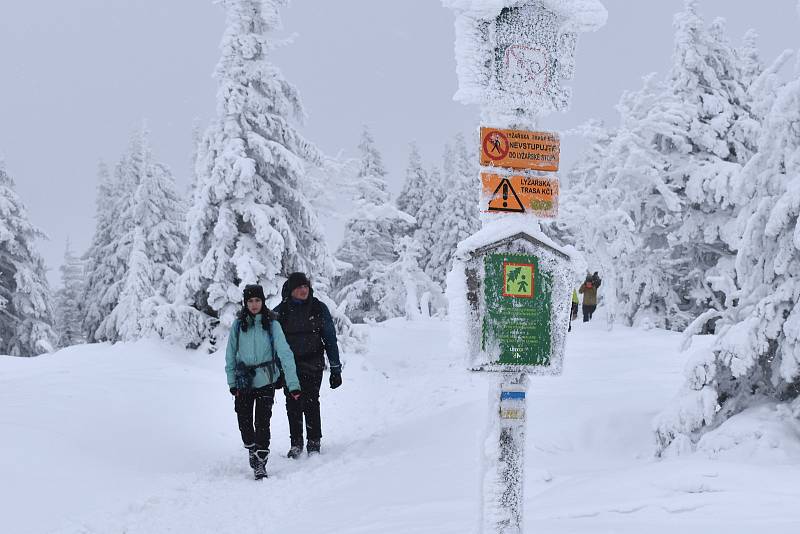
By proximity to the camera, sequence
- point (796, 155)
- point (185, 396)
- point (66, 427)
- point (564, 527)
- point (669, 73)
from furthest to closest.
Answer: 1. point (669, 73)
2. point (185, 396)
3. point (66, 427)
4. point (796, 155)
5. point (564, 527)

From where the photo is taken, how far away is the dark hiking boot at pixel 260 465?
7.07 meters

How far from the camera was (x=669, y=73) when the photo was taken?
2375 centimetres

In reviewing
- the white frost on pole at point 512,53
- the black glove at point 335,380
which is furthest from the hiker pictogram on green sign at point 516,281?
the black glove at point 335,380

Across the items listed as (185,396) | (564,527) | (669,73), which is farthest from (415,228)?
(564,527)

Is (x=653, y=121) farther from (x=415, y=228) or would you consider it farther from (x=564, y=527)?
(x=415, y=228)

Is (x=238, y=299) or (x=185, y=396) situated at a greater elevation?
(x=238, y=299)

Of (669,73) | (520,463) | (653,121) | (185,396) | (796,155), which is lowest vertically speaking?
(185,396)

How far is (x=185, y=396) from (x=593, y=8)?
375 inches

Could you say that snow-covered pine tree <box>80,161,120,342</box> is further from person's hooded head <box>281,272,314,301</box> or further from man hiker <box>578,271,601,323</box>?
person's hooded head <box>281,272,314,301</box>

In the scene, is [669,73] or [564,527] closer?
[564,527]

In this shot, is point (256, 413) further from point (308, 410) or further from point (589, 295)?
point (589, 295)

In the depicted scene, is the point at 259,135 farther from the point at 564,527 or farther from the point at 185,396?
the point at 564,527

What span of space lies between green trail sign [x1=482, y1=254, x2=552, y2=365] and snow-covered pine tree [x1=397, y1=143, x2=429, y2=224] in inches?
1706

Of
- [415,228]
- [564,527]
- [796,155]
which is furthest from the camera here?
[415,228]
